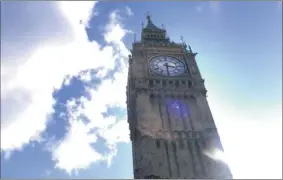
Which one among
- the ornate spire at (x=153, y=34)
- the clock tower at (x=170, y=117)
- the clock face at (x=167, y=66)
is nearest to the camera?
the clock tower at (x=170, y=117)

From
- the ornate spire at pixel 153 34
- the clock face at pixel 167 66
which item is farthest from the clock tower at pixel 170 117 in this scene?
the ornate spire at pixel 153 34

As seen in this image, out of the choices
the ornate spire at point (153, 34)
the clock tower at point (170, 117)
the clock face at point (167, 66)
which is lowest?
the clock tower at point (170, 117)

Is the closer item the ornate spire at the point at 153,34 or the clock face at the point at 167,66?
the clock face at the point at 167,66

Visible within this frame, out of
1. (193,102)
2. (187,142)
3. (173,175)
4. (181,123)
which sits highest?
(193,102)

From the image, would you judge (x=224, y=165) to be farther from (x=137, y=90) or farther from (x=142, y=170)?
(x=137, y=90)

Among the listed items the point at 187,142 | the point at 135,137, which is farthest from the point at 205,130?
the point at 135,137

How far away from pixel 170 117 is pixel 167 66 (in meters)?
9.19

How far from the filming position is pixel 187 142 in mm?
38781

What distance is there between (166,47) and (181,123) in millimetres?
14503

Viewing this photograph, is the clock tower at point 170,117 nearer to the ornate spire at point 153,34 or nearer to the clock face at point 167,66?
the clock face at point 167,66

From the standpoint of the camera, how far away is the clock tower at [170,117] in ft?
120

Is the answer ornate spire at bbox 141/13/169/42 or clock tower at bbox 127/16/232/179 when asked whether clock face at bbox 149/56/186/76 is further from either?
ornate spire at bbox 141/13/169/42

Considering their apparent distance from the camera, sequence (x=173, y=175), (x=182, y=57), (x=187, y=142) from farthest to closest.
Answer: (x=182, y=57)
(x=187, y=142)
(x=173, y=175)

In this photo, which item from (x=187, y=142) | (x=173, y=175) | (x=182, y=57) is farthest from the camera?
(x=182, y=57)
